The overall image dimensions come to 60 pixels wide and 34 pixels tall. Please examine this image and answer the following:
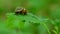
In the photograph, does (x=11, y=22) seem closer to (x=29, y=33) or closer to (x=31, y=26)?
(x=29, y=33)

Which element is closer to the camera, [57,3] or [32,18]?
[32,18]

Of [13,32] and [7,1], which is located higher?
[7,1]

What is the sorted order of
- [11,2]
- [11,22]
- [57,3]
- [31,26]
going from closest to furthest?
[11,22] < [31,26] < [57,3] < [11,2]

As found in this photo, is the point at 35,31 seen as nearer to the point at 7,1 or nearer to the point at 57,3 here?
the point at 57,3

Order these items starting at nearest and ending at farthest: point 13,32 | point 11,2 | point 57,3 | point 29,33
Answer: point 13,32 < point 29,33 < point 57,3 < point 11,2

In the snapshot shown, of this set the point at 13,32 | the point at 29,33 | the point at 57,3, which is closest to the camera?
the point at 13,32

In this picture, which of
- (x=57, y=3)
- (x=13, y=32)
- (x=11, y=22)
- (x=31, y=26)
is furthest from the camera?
(x=57, y=3)

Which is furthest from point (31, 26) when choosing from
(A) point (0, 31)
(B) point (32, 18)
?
(B) point (32, 18)

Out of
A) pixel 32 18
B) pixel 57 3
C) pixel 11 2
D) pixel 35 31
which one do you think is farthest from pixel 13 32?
pixel 11 2

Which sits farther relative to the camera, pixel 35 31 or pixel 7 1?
pixel 7 1
